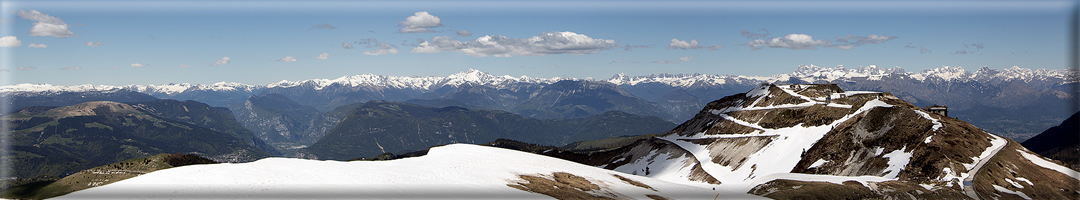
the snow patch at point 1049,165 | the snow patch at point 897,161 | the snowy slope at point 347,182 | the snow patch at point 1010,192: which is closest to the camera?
the snowy slope at point 347,182

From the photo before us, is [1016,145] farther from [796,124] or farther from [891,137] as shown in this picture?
[796,124]

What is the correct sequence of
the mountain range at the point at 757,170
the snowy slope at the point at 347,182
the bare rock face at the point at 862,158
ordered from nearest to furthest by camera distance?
the snowy slope at the point at 347,182, the mountain range at the point at 757,170, the bare rock face at the point at 862,158

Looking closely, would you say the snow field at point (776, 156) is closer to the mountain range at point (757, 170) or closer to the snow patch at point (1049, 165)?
the mountain range at point (757, 170)

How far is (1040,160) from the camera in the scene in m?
120

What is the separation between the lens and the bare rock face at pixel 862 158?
323 feet

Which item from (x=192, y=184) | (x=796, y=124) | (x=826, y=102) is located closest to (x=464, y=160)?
(x=192, y=184)

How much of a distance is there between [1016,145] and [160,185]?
15703cm

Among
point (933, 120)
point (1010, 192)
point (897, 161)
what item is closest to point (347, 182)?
point (1010, 192)

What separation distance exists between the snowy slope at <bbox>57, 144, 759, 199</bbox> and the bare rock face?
29.6 metres

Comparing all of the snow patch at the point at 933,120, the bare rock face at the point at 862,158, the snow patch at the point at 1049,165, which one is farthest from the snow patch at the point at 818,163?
the snow patch at the point at 1049,165

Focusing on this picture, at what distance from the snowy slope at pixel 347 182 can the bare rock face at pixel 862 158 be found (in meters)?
29.6

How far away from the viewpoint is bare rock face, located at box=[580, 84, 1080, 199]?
98.5 meters

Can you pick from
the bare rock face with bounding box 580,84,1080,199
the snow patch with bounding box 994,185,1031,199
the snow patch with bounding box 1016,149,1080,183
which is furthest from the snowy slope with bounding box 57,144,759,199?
the snow patch with bounding box 1016,149,1080,183

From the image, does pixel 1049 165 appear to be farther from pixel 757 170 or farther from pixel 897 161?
pixel 757 170
